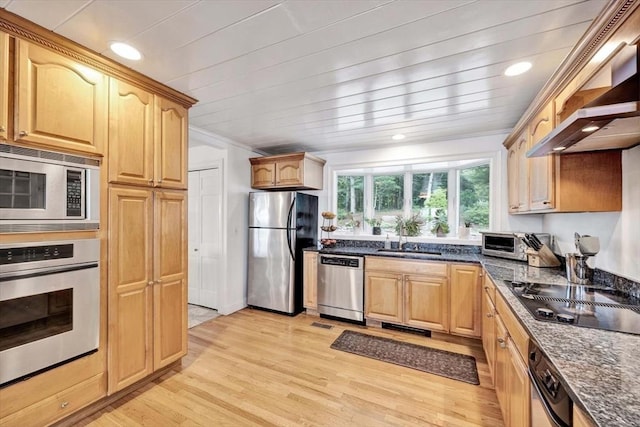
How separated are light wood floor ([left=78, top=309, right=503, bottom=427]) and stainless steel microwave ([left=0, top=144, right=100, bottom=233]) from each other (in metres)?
1.31

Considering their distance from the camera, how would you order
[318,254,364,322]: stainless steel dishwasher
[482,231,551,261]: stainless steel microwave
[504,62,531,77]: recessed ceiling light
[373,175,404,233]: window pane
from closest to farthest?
[504,62,531,77]: recessed ceiling light, [482,231,551,261]: stainless steel microwave, [318,254,364,322]: stainless steel dishwasher, [373,175,404,233]: window pane

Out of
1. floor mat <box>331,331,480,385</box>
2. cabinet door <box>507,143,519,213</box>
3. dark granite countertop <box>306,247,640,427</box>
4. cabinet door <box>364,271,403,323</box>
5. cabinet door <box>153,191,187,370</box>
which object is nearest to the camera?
dark granite countertop <box>306,247,640,427</box>

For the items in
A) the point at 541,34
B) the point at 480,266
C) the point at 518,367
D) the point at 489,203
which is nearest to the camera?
the point at 518,367

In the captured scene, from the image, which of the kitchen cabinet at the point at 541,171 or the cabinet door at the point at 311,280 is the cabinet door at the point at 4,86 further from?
the kitchen cabinet at the point at 541,171

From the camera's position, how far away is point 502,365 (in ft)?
5.63

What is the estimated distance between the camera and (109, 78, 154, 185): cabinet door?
187 cm

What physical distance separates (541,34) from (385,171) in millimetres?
2619

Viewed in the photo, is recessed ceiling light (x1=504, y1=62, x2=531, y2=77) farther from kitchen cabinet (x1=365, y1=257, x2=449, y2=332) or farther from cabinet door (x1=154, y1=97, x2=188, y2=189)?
cabinet door (x1=154, y1=97, x2=188, y2=189)

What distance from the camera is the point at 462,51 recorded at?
1678 mm

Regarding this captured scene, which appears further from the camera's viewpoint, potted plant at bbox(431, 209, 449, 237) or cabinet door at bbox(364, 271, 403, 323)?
potted plant at bbox(431, 209, 449, 237)

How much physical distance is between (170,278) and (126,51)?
1629 mm

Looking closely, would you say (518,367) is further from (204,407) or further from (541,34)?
(204,407)

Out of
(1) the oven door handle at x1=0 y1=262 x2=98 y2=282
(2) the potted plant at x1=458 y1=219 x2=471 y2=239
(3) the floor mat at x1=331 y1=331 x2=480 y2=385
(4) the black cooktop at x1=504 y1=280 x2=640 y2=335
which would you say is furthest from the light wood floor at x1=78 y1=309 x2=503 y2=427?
(2) the potted plant at x1=458 y1=219 x2=471 y2=239

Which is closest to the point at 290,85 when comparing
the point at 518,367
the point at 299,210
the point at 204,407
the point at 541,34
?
the point at 541,34
